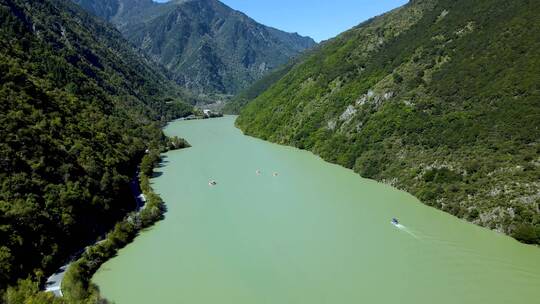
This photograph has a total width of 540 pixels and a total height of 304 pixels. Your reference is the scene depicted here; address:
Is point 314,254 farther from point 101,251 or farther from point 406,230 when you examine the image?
point 101,251

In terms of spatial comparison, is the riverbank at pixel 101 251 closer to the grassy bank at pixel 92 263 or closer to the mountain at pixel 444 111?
the grassy bank at pixel 92 263

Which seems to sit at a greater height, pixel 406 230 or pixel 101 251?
pixel 406 230

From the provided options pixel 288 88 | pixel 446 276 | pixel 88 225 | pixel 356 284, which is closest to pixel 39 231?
pixel 88 225

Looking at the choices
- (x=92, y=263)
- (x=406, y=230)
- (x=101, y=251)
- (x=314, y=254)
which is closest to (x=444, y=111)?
(x=406, y=230)

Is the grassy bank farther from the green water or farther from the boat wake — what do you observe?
the boat wake

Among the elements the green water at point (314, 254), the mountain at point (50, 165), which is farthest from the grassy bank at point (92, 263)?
the mountain at point (50, 165)
